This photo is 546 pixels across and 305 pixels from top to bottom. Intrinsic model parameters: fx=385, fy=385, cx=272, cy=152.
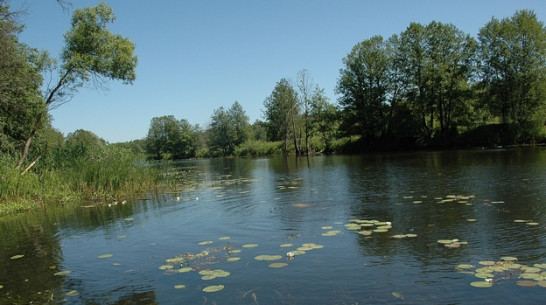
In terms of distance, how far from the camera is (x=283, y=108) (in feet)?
230

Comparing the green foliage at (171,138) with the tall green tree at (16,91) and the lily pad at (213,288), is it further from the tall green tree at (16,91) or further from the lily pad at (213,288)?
the lily pad at (213,288)

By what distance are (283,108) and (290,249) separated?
6326cm

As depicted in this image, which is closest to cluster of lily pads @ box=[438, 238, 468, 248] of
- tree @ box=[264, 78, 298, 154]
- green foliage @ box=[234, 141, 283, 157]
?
tree @ box=[264, 78, 298, 154]

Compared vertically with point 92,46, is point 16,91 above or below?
below

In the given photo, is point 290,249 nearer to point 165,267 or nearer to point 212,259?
point 212,259

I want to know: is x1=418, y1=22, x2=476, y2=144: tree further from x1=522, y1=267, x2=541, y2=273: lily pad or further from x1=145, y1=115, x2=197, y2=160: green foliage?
x1=145, y1=115, x2=197, y2=160: green foliage

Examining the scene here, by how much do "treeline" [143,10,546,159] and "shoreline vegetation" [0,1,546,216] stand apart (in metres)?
0.14

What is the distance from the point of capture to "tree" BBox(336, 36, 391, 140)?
185 feet

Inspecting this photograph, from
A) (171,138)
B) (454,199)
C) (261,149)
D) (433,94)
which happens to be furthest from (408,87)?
(171,138)

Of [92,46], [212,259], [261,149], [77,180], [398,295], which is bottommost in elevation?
[398,295]

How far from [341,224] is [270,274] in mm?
3713

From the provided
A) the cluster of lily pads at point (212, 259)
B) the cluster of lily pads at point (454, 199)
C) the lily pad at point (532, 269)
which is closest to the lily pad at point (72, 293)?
the cluster of lily pads at point (212, 259)

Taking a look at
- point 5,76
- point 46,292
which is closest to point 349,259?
point 46,292

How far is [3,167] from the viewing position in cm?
1592
